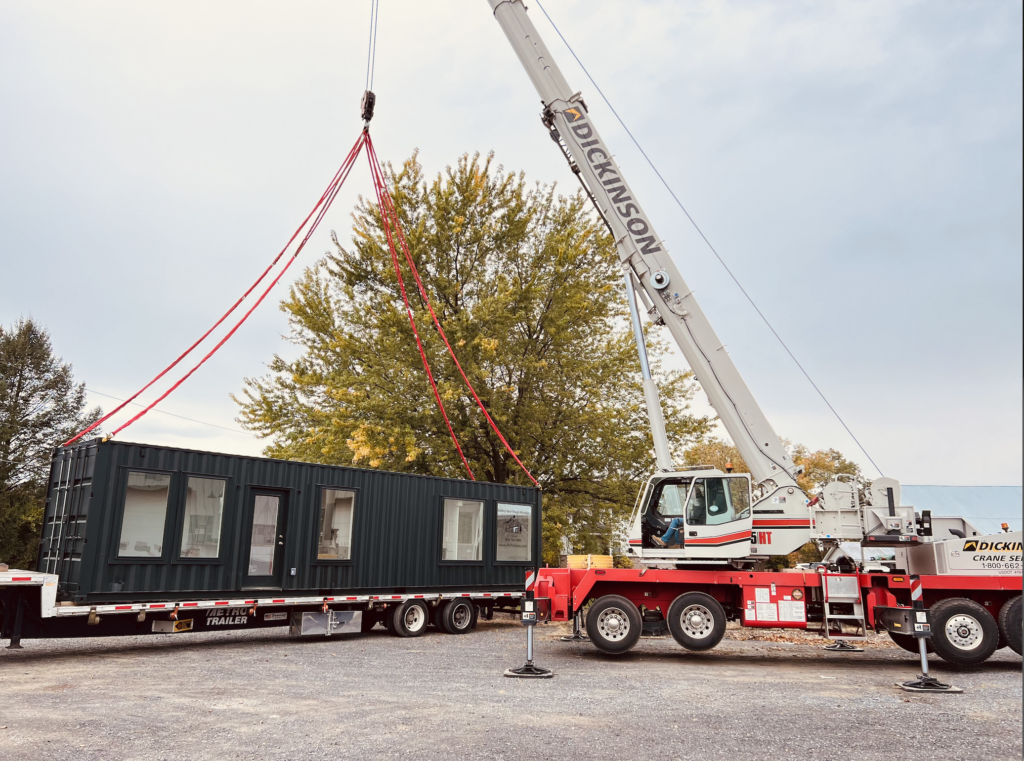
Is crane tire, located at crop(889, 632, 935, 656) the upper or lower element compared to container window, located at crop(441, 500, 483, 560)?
lower

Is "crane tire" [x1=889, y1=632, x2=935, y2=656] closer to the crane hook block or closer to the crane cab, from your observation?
the crane cab

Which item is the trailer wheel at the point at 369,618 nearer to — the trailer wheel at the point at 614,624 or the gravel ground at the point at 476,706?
the gravel ground at the point at 476,706

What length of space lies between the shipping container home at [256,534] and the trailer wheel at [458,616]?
0.76 feet

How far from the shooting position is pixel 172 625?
1040 centimetres

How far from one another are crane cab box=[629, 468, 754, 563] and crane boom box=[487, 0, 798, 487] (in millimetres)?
439

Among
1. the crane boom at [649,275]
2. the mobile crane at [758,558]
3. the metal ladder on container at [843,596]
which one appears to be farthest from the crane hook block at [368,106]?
A: the metal ladder on container at [843,596]

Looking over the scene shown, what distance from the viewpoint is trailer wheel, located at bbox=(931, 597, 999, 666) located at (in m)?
9.88

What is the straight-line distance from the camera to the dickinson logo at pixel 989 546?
1034cm

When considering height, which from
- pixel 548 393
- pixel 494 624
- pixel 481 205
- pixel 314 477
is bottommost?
pixel 494 624

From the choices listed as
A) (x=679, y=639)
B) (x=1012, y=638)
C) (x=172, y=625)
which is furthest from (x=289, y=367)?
(x=1012, y=638)

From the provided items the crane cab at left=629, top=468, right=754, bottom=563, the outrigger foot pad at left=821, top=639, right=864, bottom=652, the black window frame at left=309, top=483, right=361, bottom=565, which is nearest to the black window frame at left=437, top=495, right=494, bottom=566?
the black window frame at left=309, top=483, right=361, bottom=565

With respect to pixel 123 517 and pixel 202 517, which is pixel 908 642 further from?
pixel 123 517

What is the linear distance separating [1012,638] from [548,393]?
38.4 ft

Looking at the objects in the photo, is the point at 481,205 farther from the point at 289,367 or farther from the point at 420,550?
the point at 420,550
